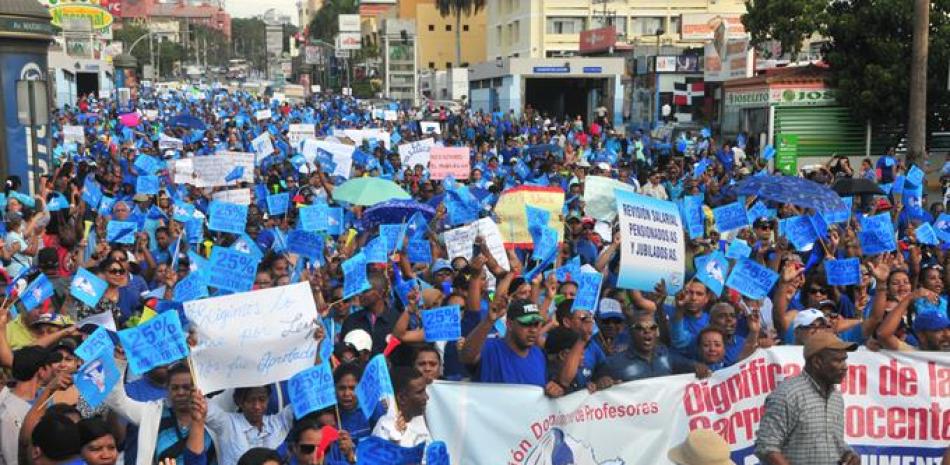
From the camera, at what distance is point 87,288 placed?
7711 mm

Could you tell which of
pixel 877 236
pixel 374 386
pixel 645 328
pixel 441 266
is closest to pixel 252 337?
pixel 374 386

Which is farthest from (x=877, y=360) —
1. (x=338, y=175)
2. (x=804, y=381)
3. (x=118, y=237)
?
(x=338, y=175)

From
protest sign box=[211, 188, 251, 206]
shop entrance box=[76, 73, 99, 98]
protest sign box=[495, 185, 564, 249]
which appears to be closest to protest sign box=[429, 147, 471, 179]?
protest sign box=[211, 188, 251, 206]

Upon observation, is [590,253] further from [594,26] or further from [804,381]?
[594,26]

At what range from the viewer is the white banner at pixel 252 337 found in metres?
5.80

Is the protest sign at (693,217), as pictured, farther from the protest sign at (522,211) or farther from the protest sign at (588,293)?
the protest sign at (588,293)

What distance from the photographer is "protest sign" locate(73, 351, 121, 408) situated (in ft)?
17.7

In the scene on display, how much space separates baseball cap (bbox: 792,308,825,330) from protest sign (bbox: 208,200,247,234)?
17.9 feet

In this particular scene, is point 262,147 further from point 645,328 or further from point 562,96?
point 562,96

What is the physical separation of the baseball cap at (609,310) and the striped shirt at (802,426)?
214 centimetres

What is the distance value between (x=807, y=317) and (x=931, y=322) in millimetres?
657

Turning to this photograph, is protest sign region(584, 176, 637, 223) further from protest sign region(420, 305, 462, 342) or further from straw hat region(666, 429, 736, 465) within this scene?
straw hat region(666, 429, 736, 465)

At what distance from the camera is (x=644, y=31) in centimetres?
6925

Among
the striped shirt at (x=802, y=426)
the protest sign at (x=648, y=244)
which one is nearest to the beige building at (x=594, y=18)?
the protest sign at (x=648, y=244)
